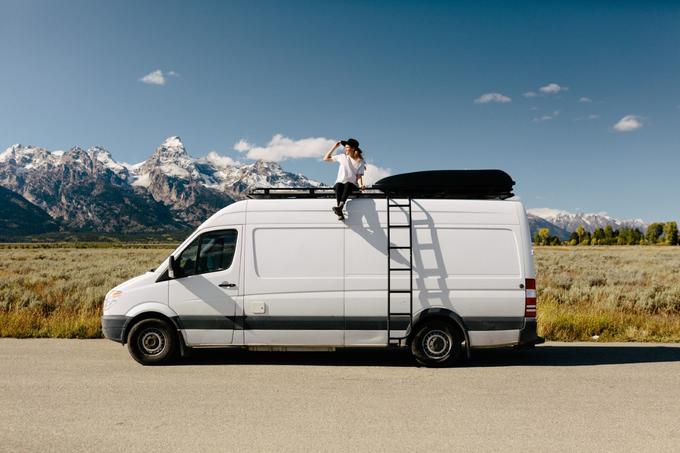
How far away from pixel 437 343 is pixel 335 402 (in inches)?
90.9

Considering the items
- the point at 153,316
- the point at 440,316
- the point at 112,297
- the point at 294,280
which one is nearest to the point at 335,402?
the point at 294,280

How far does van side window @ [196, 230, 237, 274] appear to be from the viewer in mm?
7789

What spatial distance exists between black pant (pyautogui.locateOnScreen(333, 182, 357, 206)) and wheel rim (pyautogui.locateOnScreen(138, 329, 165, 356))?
315 cm

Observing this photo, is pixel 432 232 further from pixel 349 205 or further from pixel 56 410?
pixel 56 410

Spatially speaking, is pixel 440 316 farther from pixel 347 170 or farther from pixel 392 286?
pixel 347 170

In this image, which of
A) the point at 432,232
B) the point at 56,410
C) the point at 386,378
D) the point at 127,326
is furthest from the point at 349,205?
the point at 56,410

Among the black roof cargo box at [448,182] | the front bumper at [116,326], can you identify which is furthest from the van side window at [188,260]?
the black roof cargo box at [448,182]

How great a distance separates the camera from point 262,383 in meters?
6.61

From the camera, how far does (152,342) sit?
25.4ft

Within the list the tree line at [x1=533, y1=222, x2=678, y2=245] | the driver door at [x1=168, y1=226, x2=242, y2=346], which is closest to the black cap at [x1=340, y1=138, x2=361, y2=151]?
the driver door at [x1=168, y1=226, x2=242, y2=346]

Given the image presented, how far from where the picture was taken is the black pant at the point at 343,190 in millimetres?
7715

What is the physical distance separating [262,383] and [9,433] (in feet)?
8.75

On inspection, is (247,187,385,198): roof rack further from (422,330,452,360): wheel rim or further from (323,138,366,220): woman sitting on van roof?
(422,330,452,360): wheel rim

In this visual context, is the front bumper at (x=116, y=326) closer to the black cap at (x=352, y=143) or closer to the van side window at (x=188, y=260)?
the van side window at (x=188, y=260)
